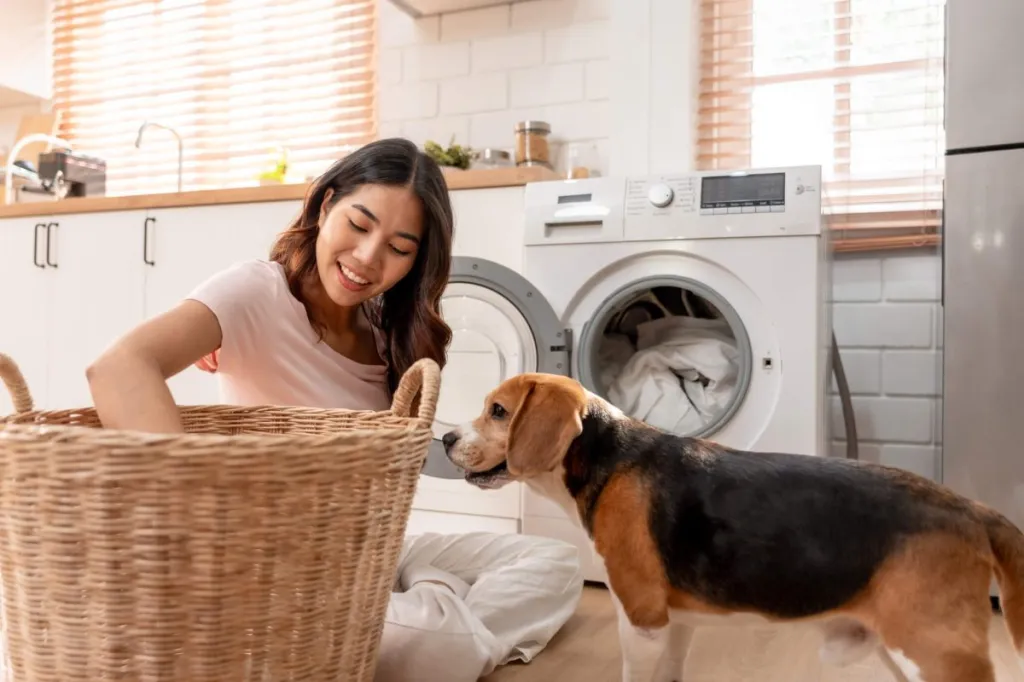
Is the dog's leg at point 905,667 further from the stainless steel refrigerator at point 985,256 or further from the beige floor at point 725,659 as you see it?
the stainless steel refrigerator at point 985,256

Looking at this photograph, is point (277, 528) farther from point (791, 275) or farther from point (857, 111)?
point (857, 111)

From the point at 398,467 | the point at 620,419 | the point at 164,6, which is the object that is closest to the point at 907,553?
the point at 620,419

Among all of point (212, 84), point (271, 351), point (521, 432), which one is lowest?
point (521, 432)

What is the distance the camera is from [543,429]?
4.09 feet

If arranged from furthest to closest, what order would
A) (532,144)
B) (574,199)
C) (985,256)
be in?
(532,144) < (574,199) < (985,256)

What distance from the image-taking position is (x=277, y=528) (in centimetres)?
83

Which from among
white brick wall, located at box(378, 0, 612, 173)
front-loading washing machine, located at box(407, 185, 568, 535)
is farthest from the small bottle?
front-loading washing machine, located at box(407, 185, 568, 535)

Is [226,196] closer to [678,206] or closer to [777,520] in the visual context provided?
[678,206]

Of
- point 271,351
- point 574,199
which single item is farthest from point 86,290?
point 271,351

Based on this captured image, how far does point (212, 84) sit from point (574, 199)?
81.9 inches

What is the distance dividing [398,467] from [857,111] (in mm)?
2178

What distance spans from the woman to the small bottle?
50.4 inches

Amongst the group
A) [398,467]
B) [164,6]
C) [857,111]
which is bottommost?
[398,467]

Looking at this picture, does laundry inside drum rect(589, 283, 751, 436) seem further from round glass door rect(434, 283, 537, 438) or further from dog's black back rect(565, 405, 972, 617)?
dog's black back rect(565, 405, 972, 617)
